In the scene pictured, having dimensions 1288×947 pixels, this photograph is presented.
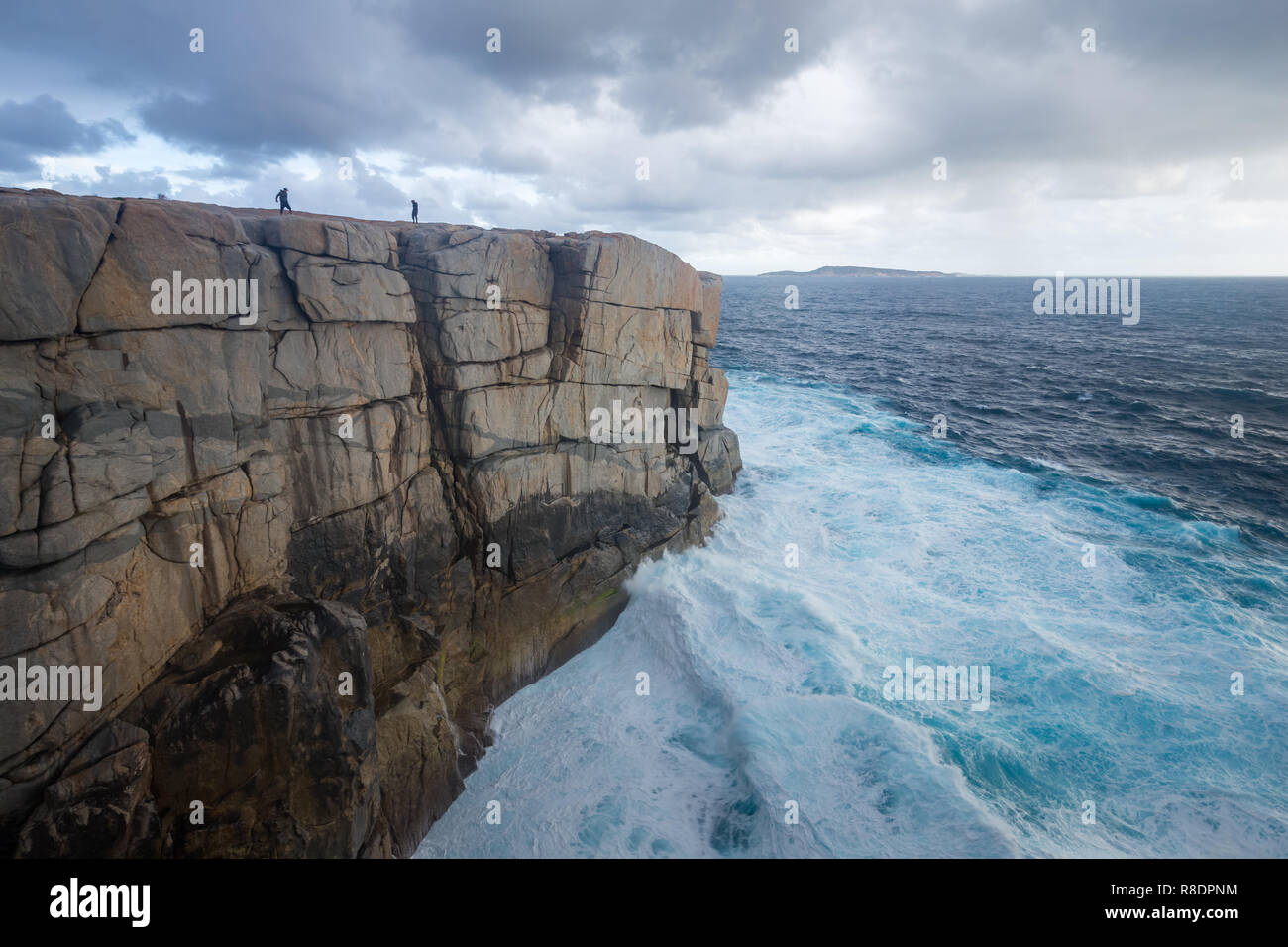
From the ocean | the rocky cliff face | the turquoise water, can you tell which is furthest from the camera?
the ocean

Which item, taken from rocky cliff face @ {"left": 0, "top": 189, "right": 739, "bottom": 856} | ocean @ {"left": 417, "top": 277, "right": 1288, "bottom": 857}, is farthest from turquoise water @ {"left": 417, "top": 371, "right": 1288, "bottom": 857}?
rocky cliff face @ {"left": 0, "top": 189, "right": 739, "bottom": 856}

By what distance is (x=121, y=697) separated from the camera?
11.5 m

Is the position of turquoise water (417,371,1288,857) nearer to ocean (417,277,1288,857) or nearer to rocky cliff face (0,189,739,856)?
ocean (417,277,1288,857)

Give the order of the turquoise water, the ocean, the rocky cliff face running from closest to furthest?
the rocky cliff face → the turquoise water → the ocean

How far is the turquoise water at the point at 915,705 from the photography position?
573 inches

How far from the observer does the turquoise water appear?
47.8ft

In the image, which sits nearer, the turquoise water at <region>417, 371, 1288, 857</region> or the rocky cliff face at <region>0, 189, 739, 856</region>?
the rocky cliff face at <region>0, 189, 739, 856</region>

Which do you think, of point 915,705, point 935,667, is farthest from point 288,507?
point 935,667

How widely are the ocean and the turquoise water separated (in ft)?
0.23

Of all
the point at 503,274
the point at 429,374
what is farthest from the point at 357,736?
the point at 503,274

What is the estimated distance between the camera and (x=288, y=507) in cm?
1494

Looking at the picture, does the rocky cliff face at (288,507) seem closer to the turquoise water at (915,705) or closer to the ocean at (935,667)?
the turquoise water at (915,705)

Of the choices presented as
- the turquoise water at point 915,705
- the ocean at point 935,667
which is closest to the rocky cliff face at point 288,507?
the turquoise water at point 915,705
